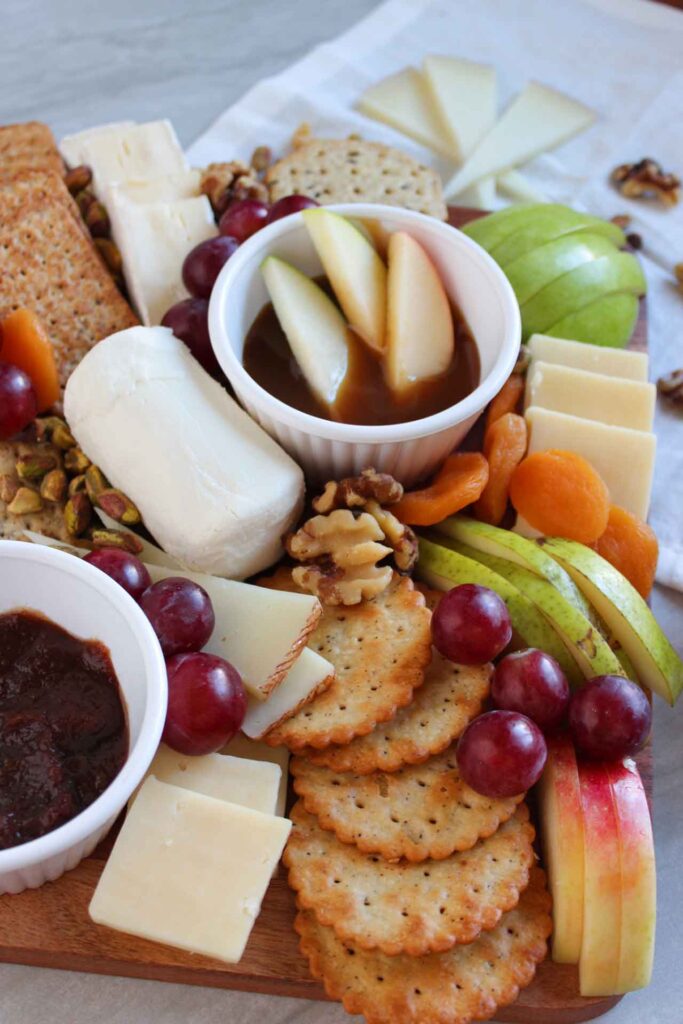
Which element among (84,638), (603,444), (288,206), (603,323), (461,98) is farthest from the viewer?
(461,98)

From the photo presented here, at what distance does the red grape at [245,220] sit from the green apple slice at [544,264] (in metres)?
0.55

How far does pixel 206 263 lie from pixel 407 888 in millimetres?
1288

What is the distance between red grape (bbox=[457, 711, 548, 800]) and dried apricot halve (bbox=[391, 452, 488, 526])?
0.44m

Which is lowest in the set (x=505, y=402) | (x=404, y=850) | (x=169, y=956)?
(x=169, y=956)

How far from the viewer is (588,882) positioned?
160cm

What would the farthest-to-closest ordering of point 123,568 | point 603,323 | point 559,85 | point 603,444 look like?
point 559,85, point 603,323, point 603,444, point 123,568

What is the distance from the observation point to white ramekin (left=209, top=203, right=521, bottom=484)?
74.1 inches

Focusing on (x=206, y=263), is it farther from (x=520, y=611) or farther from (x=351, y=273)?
(x=520, y=611)

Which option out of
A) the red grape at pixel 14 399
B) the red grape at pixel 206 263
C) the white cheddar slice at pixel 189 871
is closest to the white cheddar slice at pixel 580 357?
the red grape at pixel 206 263

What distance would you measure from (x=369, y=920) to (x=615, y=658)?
2.02ft

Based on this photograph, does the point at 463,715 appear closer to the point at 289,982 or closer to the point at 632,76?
the point at 289,982

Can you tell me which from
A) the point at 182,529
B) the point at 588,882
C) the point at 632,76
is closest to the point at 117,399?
the point at 182,529

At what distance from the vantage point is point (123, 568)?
1760 mm

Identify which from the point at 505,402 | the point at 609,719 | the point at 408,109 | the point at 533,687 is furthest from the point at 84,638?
the point at 408,109
